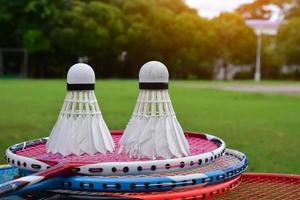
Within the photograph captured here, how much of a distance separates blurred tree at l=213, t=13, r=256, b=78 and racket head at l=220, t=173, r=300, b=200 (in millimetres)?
26855

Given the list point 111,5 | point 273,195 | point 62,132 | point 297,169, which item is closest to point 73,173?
point 62,132

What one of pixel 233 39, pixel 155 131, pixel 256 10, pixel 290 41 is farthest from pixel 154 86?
pixel 256 10

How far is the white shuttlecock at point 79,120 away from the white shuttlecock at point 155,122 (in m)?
0.20

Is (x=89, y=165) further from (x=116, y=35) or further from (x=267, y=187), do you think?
(x=116, y=35)

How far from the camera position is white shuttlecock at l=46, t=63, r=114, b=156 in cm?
252

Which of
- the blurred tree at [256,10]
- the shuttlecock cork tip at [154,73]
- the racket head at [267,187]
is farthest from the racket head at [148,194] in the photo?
the blurred tree at [256,10]

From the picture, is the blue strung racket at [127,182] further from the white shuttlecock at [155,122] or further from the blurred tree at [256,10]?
the blurred tree at [256,10]

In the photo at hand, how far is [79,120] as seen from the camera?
2.51m

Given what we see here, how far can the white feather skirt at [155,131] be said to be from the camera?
2.41m

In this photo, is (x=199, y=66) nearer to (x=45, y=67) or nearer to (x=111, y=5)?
(x=111, y=5)

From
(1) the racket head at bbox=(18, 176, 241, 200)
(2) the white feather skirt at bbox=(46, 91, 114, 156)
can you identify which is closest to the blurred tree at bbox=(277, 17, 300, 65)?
(2) the white feather skirt at bbox=(46, 91, 114, 156)

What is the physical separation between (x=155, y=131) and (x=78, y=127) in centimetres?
35

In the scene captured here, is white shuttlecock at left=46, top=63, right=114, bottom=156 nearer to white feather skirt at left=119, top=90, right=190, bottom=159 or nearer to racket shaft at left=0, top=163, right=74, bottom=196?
white feather skirt at left=119, top=90, right=190, bottom=159

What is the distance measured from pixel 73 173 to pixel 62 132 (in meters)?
0.44
